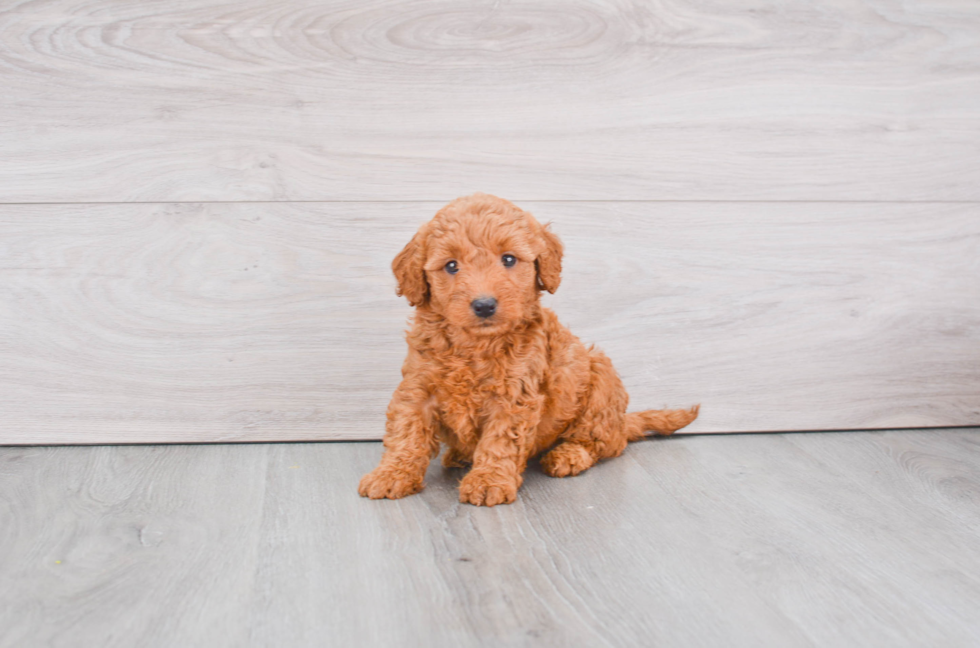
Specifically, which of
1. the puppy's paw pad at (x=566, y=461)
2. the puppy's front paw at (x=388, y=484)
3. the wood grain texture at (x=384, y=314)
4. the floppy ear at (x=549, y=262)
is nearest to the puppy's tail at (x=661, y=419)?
the wood grain texture at (x=384, y=314)

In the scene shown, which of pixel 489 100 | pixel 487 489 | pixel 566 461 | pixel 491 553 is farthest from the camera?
pixel 489 100

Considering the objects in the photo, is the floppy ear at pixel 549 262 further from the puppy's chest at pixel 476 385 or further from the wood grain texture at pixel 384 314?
the wood grain texture at pixel 384 314

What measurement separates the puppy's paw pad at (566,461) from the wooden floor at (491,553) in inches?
2.4

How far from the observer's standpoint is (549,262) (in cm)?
177

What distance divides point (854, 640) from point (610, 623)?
0.37 m

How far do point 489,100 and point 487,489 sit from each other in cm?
108

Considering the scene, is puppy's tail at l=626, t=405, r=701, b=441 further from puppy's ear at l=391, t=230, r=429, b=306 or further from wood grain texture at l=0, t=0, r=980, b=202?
puppy's ear at l=391, t=230, r=429, b=306

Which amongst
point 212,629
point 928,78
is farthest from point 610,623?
point 928,78

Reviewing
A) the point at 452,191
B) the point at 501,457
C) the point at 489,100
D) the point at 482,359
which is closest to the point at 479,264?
the point at 482,359

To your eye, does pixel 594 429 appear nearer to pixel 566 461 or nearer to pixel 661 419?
pixel 566 461

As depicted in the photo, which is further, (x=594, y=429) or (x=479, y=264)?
(x=594, y=429)

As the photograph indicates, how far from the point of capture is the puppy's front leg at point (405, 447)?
68.8 inches

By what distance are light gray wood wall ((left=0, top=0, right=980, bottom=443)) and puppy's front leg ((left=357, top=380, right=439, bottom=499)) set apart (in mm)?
423

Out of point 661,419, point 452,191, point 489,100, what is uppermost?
point 489,100
